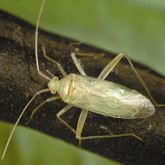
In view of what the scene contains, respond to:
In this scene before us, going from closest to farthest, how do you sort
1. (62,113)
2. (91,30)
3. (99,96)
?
(62,113), (91,30), (99,96)

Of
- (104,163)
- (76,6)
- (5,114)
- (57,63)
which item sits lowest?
(104,163)

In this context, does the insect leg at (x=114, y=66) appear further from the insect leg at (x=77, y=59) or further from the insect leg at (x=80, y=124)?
the insect leg at (x=80, y=124)

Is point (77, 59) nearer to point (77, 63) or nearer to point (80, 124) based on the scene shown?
point (77, 63)

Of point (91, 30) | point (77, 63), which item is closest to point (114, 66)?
point (77, 63)

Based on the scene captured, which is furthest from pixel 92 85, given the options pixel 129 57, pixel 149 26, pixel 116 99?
pixel 149 26

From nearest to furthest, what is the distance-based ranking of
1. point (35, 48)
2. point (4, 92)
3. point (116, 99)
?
point (4, 92) → point (35, 48) → point (116, 99)

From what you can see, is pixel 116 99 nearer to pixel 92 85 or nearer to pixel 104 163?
pixel 92 85
